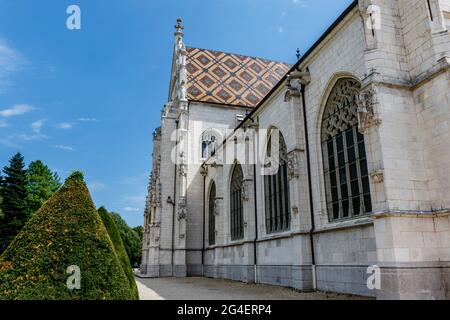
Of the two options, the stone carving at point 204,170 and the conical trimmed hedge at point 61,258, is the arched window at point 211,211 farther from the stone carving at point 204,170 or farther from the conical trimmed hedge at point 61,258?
the conical trimmed hedge at point 61,258

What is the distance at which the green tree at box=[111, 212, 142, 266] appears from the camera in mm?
45375

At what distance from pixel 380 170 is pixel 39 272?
19.3ft

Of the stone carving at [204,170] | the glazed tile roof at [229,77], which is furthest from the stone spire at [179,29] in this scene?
the stone carving at [204,170]

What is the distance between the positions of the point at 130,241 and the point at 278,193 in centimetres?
3771

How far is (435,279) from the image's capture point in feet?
19.4

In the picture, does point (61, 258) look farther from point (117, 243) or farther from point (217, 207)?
point (217, 207)

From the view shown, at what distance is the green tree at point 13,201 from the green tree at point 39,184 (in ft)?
2.47

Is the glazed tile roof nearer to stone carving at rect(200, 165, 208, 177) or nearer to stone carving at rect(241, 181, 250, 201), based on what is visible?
stone carving at rect(200, 165, 208, 177)

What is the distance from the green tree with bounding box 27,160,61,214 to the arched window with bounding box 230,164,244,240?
1853cm

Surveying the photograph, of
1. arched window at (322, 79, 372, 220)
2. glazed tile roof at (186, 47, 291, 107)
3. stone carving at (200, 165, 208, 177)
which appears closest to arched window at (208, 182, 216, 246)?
stone carving at (200, 165, 208, 177)

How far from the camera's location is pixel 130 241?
45.7 meters

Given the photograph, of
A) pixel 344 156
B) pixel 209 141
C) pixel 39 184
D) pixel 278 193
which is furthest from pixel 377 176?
pixel 39 184
